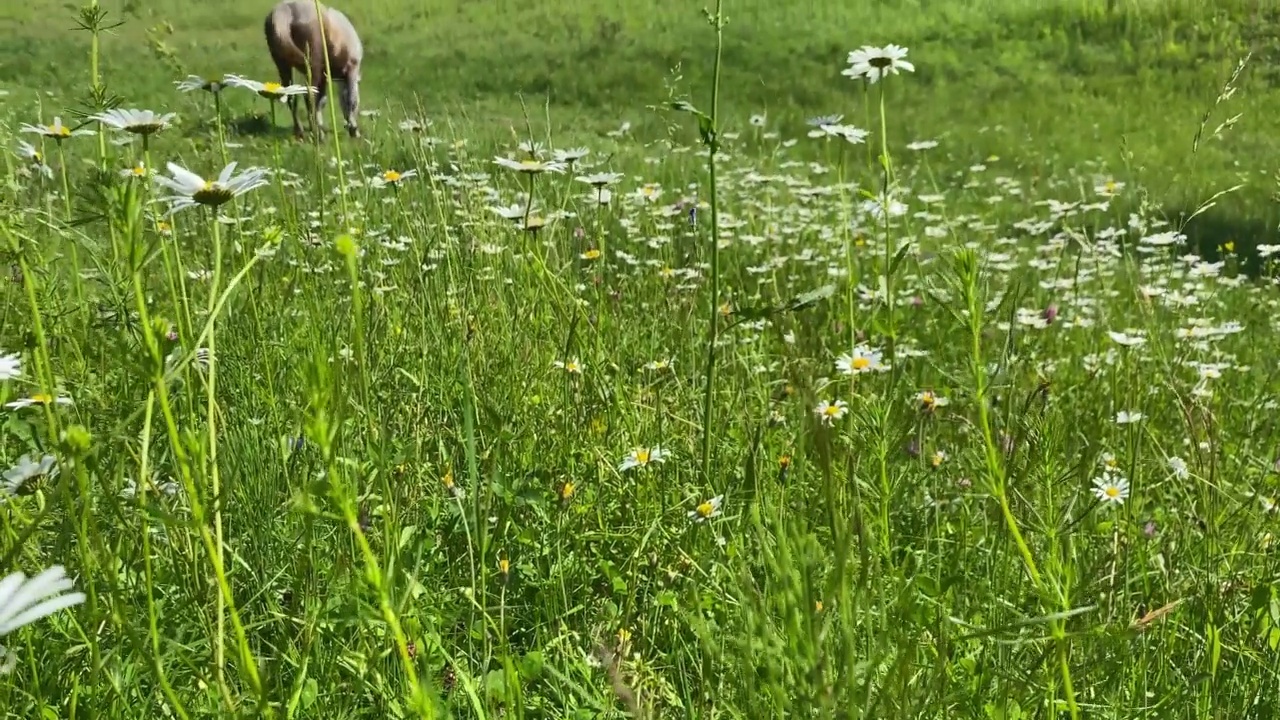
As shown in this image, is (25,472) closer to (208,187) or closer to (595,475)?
(208,187)

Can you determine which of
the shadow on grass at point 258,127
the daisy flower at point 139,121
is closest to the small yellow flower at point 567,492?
the daisy flower at point 139,121

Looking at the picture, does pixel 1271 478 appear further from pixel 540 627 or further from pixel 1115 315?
pixel 1115 315

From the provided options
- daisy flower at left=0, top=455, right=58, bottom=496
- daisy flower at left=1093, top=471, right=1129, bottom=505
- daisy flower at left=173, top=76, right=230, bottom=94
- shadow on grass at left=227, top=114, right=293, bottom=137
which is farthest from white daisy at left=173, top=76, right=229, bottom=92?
shadow on grass at left=227, top=114, right=293, bottom=137

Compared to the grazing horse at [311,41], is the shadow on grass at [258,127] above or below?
below

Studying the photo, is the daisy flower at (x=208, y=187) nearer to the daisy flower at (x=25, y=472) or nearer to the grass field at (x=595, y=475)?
the grass field at (x=595, y=475)

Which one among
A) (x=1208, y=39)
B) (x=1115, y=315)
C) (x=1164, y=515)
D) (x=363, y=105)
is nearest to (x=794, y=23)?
(x=1208, y=39)

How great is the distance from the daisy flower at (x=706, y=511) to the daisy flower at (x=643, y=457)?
15 centimetres

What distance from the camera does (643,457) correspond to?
1.80 m

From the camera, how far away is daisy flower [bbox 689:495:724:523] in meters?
1.48

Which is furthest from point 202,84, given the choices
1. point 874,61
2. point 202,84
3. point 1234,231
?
point 1234,231

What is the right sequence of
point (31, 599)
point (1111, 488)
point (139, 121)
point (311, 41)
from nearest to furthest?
point (31, 599)
point (139, 121)
point (1111, 488)
point (311, 41)

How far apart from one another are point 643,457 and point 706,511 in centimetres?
29

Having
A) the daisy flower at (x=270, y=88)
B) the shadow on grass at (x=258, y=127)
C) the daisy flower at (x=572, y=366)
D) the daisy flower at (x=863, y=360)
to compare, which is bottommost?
the shadow on grass at (x=258, y=127)

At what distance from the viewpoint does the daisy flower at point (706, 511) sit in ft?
4.84
